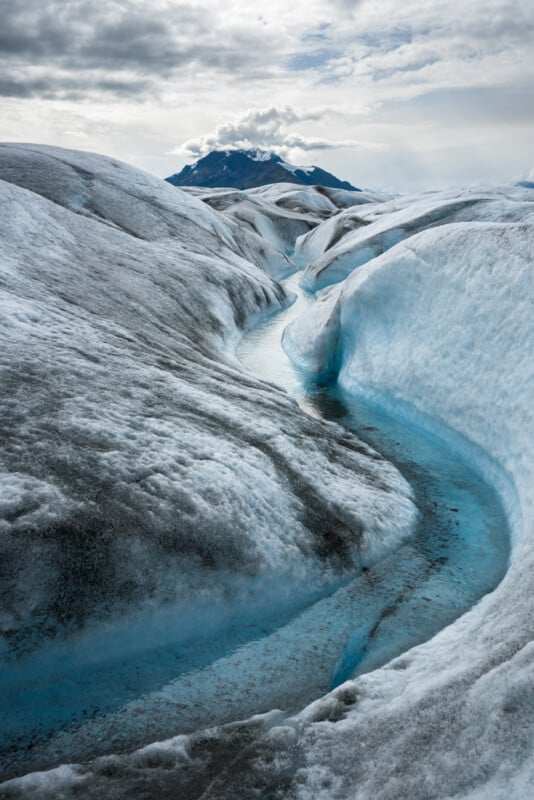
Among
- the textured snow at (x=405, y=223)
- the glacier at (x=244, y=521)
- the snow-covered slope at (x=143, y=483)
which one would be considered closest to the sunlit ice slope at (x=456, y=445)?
the glacier at (x=244, y=521)

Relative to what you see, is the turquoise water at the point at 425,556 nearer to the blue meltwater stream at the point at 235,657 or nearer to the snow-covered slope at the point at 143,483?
the blue meltwater stream at the point at 235,657

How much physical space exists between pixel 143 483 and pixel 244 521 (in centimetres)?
109

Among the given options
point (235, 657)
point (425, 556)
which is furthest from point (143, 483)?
point (425, 556)

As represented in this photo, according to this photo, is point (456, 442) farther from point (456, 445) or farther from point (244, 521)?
point (244, 521)

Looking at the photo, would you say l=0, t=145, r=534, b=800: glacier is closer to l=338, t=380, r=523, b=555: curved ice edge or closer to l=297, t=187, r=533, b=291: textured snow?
l=338, t=380, r=523, b=555: curved ice edge

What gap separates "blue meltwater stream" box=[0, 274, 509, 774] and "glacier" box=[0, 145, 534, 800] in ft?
0.08

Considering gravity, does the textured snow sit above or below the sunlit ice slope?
above

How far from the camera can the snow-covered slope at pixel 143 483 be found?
468 cm

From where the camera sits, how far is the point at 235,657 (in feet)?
16.1

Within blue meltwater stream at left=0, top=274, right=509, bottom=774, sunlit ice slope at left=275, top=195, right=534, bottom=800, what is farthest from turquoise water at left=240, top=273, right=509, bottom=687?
sunlit ice slope at left=275, top=195, right=534, bottom=800

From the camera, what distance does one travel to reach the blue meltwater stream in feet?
13.4

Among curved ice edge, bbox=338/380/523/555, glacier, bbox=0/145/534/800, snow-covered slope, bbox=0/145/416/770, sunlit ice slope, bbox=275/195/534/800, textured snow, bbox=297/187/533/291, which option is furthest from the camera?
textured snow, bbox=297/187/533/291

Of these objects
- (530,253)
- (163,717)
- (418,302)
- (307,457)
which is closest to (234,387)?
(307,457)

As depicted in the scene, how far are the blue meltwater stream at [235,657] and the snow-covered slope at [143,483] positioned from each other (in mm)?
79
